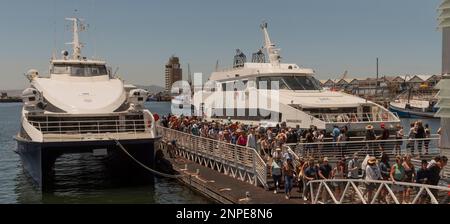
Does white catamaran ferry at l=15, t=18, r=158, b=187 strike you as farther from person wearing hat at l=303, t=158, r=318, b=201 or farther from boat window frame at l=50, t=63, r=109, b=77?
person wearing hat at l=303, t=158, r=318, b=201

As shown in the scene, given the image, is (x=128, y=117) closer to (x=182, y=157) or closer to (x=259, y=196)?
(x=182, y=157)

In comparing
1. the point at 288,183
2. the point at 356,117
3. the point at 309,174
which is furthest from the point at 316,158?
the point at 356,117

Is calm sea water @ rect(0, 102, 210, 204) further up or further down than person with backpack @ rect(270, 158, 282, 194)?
further down

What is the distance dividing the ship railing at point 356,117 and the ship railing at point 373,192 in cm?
928

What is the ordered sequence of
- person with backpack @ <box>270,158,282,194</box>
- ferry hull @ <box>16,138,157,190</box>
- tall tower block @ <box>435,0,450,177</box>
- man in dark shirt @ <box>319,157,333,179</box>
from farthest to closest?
ferry hull @ <box>16,138,157,190</box> → person with backpack @ <box>270,158,282,194</box> → man in dark shirt @ <box>319,157,333,179</box> → tall tower block @ <box>435,0,450,177</box>

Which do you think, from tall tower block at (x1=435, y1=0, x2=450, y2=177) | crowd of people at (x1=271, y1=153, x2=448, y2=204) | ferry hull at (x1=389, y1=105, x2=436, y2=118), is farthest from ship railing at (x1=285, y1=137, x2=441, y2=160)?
ferry hull at (x1=389, y1=105, x2=436, y2=118)

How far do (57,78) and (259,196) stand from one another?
12.1 metres

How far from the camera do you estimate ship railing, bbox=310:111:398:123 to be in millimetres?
21953

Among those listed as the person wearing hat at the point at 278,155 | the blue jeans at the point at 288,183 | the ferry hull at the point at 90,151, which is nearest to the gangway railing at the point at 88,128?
the ferry hull at the point at 90,151

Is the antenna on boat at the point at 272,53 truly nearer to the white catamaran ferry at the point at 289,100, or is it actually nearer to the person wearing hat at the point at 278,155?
the white catamaran ferry at the point at 289,100

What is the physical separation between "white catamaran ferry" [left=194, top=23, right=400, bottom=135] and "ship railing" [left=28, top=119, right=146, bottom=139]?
728cm

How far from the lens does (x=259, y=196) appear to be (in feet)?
47.9
